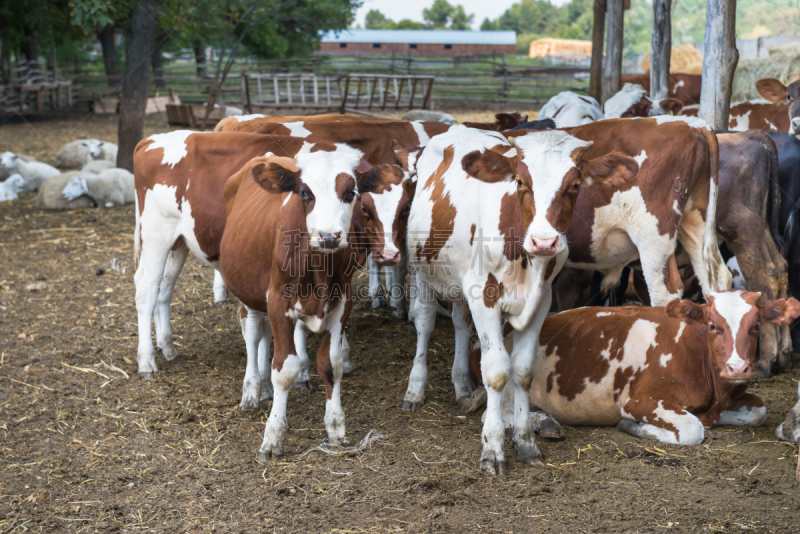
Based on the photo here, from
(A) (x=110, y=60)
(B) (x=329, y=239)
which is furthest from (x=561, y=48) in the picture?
(B) (x=329, y=239)

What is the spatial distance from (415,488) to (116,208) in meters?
10.4

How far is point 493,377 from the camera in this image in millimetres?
4301

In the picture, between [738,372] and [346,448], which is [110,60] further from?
[738,372]

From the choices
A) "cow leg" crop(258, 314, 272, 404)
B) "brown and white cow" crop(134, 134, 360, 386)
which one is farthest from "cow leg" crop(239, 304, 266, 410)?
"brown and white cow" crop(134, 134, 360, 386)

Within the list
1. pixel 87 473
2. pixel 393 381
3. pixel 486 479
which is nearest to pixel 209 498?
pixel 87 473

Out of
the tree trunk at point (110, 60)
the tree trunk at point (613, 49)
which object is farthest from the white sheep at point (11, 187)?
the tree trunk at point (110, 60)

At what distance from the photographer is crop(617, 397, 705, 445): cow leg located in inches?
176

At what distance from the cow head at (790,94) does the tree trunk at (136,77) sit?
9.74 metres

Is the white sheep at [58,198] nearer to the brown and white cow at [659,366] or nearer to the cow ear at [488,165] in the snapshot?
the brown and white cow at [659,366]

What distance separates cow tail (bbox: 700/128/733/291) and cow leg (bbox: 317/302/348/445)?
9.26ft

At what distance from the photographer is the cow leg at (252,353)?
5.19m

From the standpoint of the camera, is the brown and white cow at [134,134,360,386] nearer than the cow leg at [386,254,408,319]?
Yes

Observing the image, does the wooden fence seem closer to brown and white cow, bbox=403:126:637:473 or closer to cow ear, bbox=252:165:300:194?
brown and white cow, bbox=403:126:637:473

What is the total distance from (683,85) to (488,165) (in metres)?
11.4
